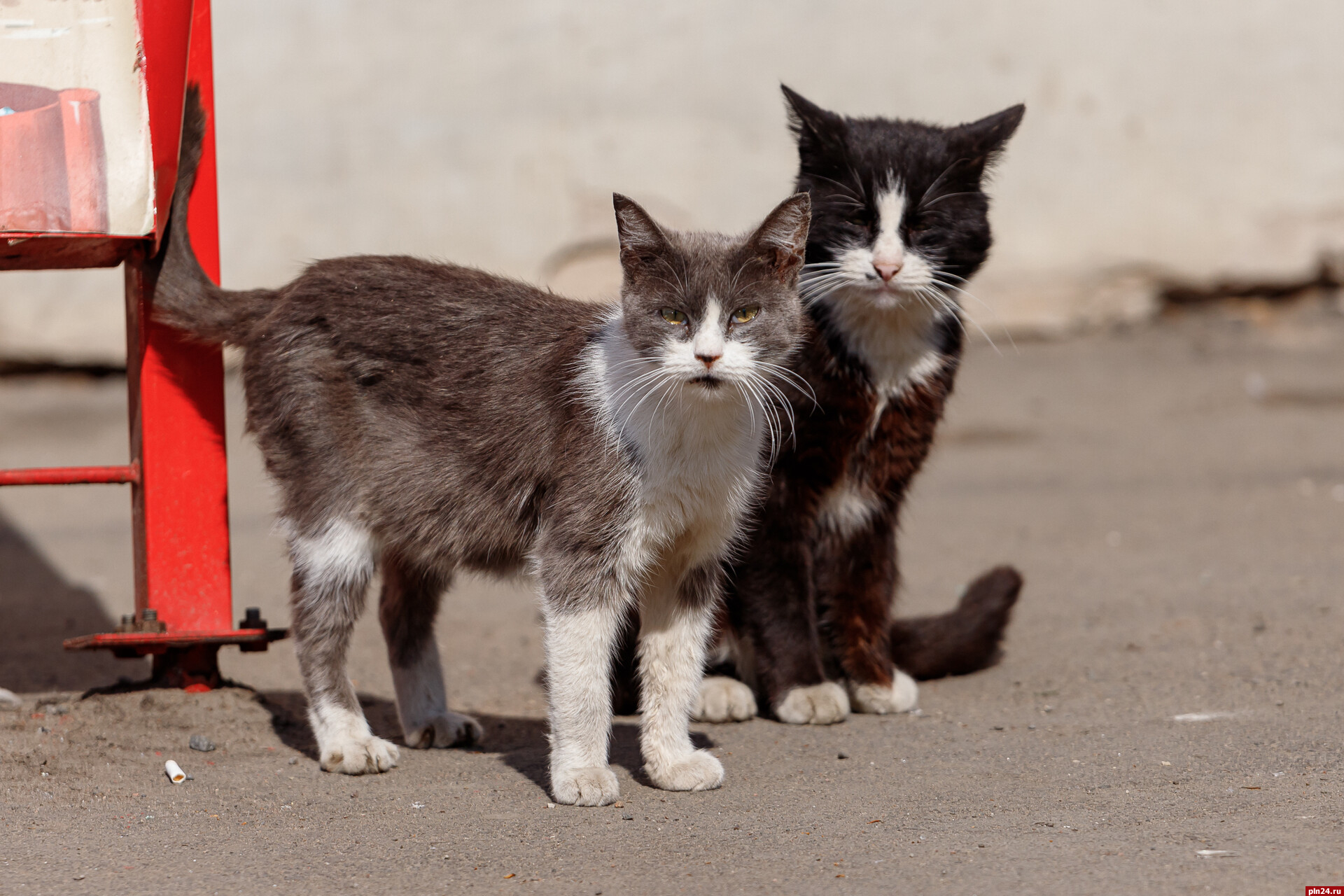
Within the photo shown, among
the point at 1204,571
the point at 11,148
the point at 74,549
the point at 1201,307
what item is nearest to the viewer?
the point at 11,148

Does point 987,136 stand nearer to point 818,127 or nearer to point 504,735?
point 818,127

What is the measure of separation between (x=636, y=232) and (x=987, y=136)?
1.46 metres

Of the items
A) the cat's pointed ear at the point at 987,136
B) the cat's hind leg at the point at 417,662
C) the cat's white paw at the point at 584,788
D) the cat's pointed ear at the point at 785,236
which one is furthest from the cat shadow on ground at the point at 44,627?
the cat's pointed ear at the point at 987,136

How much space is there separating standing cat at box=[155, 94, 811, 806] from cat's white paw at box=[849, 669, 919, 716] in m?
0.89

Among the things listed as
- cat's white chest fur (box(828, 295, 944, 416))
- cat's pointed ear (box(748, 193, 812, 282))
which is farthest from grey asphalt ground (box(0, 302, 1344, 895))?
cat's pointed ear (box(748, 193, 812, 282))

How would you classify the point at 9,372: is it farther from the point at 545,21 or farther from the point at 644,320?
the point at 644,320

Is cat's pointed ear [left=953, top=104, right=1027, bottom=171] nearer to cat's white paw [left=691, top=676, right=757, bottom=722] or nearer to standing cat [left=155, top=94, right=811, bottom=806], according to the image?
standing cat [left=155, top=94, right=811, bottom=806]

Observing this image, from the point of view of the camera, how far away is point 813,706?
4.22 metres

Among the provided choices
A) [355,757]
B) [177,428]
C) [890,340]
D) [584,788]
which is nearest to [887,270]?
[890,340]

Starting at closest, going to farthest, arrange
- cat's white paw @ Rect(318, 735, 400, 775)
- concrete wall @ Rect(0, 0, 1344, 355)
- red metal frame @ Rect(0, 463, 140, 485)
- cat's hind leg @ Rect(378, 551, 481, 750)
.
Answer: cat's white paw @ Rect(318, 735, 400, 775) → red metal frame @ Rect(0, 463, 140, 485) → cat's hind leg @ Rect(378, 551, 481, 750) → concrete wall @ Rect(0, 0, 1344, 355)

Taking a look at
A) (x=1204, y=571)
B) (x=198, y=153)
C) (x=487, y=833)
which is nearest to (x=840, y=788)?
(x=487, y=833)

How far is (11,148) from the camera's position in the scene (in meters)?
3.77

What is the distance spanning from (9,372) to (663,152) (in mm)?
4820

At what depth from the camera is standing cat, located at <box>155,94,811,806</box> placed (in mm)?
3432
